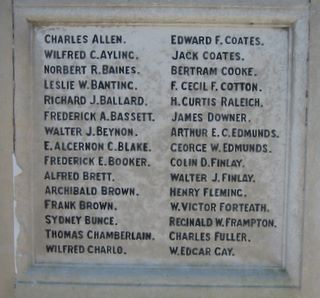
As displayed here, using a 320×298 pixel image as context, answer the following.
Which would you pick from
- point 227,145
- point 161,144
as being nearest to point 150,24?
point 161,144

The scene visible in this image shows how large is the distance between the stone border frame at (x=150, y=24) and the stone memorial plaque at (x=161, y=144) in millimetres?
37

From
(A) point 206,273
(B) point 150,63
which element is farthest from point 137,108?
(A) point 206,273

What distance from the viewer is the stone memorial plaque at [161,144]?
2.69m

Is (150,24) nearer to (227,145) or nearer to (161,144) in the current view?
(161,144)

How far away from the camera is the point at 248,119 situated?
2701mm

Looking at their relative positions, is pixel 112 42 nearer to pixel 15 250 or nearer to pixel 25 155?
pixel 25 155

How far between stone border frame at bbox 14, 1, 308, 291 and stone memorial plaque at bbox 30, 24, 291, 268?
37mm

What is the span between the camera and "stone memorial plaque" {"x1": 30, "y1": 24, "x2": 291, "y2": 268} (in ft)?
8.82

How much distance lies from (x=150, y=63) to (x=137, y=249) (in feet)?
3.08

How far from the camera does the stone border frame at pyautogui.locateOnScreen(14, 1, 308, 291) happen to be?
265 cm

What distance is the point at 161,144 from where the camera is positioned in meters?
2.72

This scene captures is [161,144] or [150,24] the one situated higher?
[150,24]

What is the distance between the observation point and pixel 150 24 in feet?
8.82

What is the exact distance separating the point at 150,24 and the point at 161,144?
1.95ft
